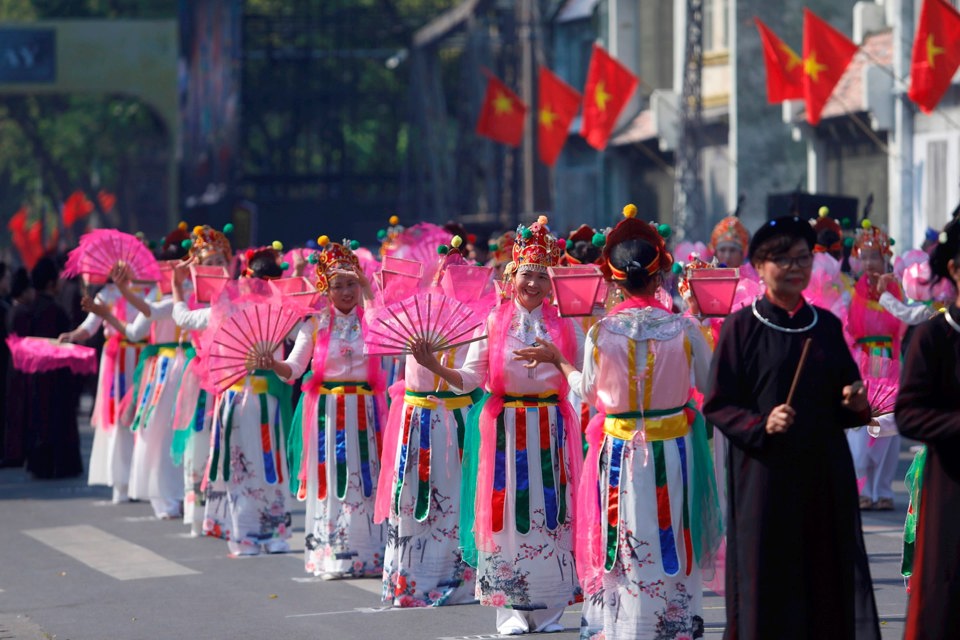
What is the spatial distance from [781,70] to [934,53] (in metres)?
2.83

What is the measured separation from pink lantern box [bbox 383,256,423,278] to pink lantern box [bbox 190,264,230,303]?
1.85m

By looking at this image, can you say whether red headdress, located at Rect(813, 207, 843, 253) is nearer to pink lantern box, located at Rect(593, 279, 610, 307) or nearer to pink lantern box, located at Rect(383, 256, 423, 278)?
pink lantern box, located at Rect(383, 256, 423, 278)

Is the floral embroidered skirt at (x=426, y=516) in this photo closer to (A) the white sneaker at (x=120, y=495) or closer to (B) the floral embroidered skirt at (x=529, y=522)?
(B) the floral embroidered skirt at (x=529, y=522)

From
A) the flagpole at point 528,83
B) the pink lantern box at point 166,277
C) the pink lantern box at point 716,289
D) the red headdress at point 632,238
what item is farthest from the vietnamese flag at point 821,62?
the red headdress at point 632,238

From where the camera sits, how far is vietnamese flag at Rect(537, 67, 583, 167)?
27.3 m

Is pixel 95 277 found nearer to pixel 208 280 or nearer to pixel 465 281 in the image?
pixel 208 280

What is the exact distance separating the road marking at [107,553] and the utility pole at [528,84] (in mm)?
15509

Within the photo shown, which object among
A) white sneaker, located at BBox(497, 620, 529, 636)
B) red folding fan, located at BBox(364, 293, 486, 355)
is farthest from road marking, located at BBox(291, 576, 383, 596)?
red folding fan, located at BBox(364, 293, 486, 355)

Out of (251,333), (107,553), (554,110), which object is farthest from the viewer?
(554,110)

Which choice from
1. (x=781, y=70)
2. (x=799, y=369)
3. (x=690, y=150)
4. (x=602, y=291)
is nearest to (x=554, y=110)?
(x=690, y=150)

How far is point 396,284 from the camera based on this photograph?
959 centimetres

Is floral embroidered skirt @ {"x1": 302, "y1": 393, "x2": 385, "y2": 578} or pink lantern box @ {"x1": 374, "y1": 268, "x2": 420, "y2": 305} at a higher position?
pink lantern box @ {"x1": 374, "y1": 268, "x2": 420, "y2": 305}

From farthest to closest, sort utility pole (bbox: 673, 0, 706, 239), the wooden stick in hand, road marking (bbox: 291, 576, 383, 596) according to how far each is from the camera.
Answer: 1. utility pole (bbox: 673, 0, 706, 239)
2. road marking (bbox: 291, 576, 383, 596)
3. the wooden stick in hand

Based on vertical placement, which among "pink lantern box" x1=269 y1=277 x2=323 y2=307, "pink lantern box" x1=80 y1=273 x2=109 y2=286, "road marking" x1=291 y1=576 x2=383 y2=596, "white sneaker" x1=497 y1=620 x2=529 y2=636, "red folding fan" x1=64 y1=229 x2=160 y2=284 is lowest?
"road marking" x1=291 y1=576 x2=383 y2=596
